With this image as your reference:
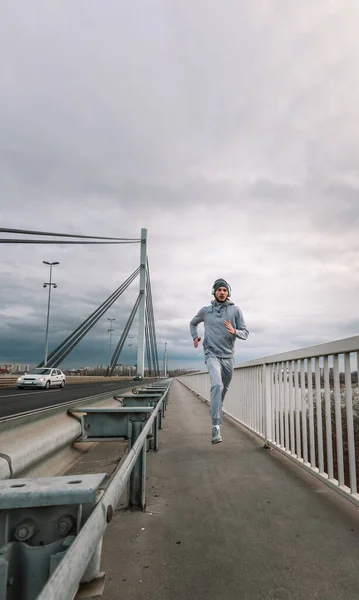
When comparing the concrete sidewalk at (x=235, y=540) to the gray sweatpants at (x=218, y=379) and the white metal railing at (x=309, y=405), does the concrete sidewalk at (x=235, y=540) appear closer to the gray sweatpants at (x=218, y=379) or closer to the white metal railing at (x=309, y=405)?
the white metal railing at (x=309, y=405)

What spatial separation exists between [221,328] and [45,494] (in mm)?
4281

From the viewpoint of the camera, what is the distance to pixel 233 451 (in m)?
4.79

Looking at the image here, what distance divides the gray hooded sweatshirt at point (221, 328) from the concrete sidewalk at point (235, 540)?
66.8 inches

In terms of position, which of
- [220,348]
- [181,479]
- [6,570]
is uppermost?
[220,348]

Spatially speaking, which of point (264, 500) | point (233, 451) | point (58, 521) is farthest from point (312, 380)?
point (58, 521)

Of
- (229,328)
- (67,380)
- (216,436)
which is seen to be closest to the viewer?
(216,436)

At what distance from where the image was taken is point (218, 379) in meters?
5.13

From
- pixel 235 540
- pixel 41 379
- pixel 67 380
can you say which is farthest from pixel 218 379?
pixel 67 380

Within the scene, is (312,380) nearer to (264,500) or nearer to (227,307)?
(264,500)

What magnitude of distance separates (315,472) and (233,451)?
5.33 ft

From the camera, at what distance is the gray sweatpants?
16.4ft

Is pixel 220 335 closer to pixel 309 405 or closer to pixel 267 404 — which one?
pixel 267 404

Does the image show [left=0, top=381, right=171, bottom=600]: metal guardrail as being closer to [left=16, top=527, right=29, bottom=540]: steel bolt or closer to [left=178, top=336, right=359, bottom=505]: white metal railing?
[left=16, top=527, right=29, bottom=540]: steel bolt

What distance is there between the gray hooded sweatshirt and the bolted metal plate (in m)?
4.12
